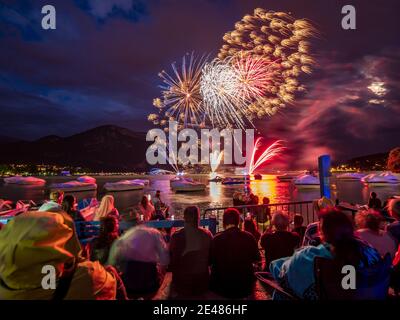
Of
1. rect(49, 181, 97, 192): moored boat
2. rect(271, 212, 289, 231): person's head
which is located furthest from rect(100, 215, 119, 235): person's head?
rect(49, 181, 97, 192): moored boat

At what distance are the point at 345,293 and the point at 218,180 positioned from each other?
170698 mm

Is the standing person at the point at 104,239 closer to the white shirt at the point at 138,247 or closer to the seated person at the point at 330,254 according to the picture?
the white shirt at the point at 138,247

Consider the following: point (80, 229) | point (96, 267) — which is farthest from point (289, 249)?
point (80, 229)

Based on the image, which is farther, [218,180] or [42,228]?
[218,180]

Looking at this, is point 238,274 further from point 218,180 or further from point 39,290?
point 218,180

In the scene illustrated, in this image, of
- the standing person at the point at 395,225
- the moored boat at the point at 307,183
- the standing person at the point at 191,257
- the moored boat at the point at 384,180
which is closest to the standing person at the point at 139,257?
the standing person at the point at 191,257

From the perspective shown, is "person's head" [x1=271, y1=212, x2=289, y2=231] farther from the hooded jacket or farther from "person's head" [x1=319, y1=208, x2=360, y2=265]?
the hooded jacket

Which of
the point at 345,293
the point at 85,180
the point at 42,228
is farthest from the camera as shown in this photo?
the point at 85,180

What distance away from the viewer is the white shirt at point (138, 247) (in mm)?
4238

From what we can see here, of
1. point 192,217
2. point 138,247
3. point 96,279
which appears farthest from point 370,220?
point 96,279

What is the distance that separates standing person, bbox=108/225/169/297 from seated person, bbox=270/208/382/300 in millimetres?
2016

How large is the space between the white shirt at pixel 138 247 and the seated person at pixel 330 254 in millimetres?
2003
